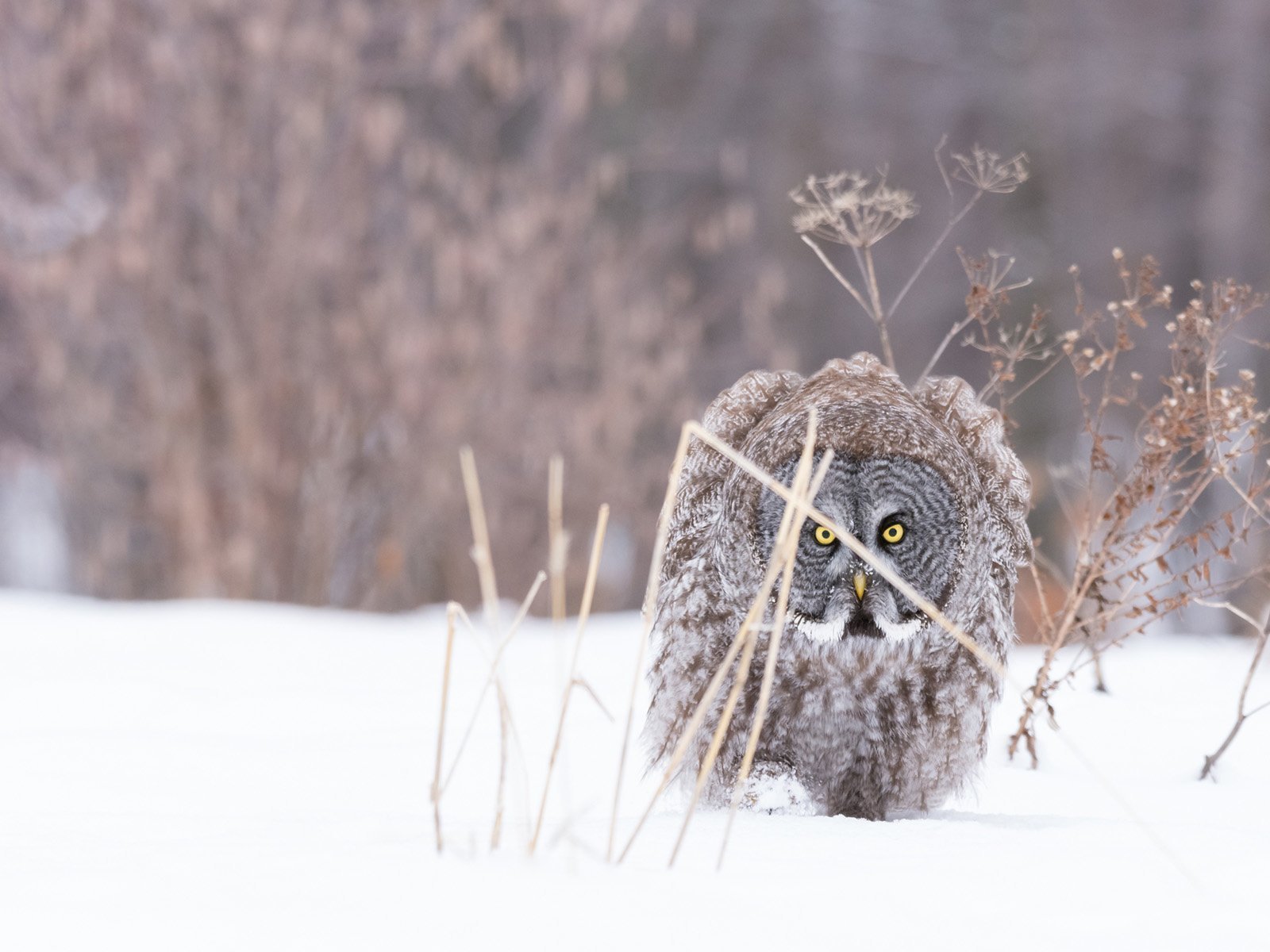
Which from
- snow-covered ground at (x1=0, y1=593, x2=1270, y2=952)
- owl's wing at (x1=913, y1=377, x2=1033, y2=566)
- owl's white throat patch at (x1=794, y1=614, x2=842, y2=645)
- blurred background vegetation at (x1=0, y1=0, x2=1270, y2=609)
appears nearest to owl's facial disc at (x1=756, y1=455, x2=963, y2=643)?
owl's white throat patch at (x1=794, y1=614, x2=842, y2=645)

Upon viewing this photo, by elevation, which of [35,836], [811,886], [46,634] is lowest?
[46,634]

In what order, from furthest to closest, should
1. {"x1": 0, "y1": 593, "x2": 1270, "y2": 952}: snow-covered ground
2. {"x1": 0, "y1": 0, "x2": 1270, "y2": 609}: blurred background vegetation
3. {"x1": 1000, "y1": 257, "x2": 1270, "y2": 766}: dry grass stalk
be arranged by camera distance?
{"x1": 0, "y1": 0, "x2": 1270, "y2": 609}: blurred background vegetation
{"x1": 1000, "y1": 257, "x2": 1270, "y2": 766}: dry grass stalk
{"x1": 0, "y1": 593, "x2": 1270, "y2": 952}: snow-covered ground

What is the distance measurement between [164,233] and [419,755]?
4406 millimetres

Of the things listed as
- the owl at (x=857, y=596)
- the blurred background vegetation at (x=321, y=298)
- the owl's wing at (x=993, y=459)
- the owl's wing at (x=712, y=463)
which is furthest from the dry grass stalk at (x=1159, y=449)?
the blurred background vegetation at (x=321, y=298)

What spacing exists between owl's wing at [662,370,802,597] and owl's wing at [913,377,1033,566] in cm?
30

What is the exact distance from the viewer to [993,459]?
2.70m

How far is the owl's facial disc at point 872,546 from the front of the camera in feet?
7.65

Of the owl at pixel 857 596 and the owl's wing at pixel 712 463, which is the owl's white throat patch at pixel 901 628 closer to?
the owl at pixel 857 596

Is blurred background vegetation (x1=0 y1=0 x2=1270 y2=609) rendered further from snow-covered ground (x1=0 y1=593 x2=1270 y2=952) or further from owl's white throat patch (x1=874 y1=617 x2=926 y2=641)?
owl's white throat patch (x1=874 y1=617 x2=926 y2=641)

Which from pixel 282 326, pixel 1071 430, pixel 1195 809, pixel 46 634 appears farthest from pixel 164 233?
pixel 1071 430

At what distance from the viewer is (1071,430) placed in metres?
12.9

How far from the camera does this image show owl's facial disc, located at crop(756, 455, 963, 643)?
7.65 feet

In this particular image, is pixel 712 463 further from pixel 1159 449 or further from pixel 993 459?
pixel 1159 449

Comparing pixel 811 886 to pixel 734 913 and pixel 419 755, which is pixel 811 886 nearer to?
pixel 734 913
